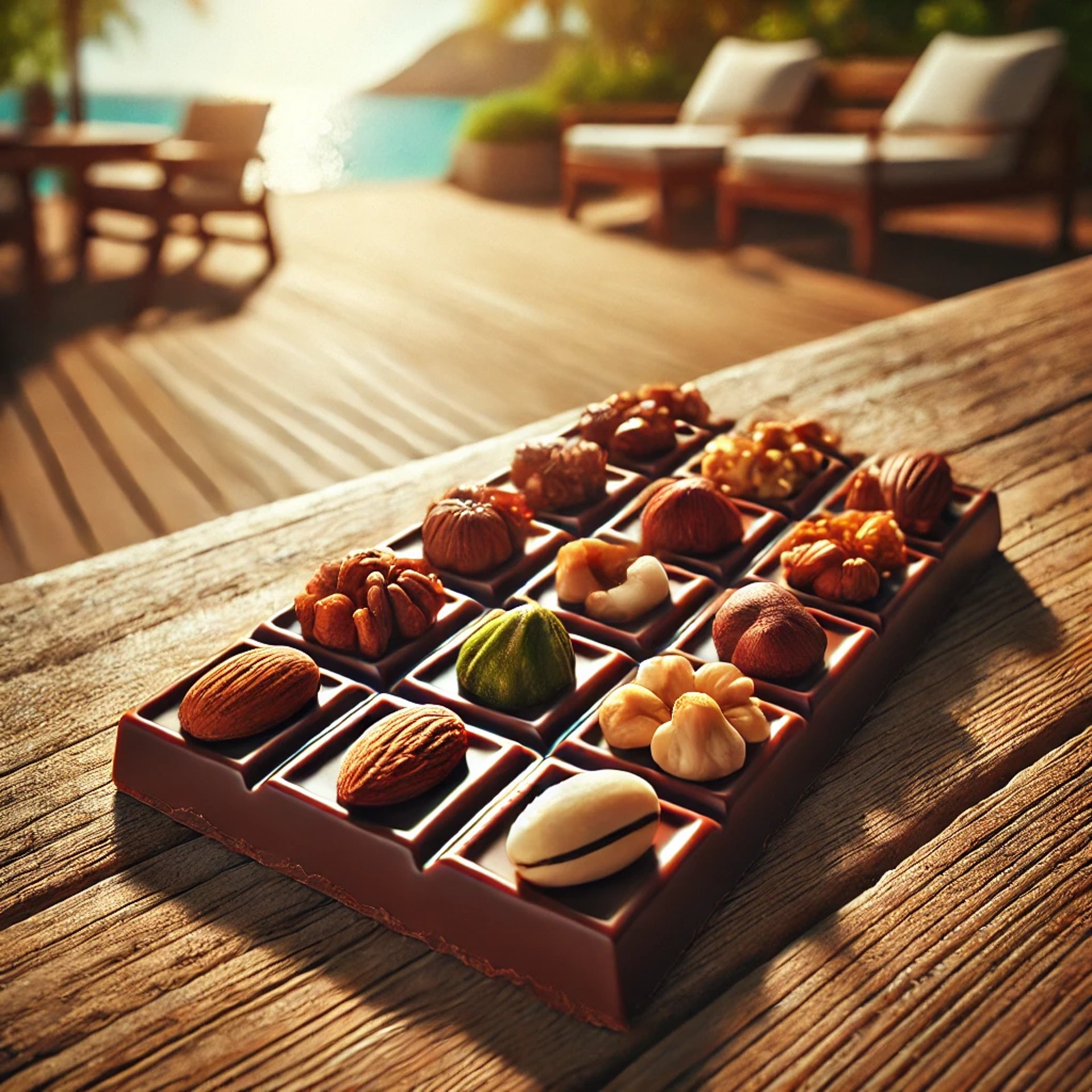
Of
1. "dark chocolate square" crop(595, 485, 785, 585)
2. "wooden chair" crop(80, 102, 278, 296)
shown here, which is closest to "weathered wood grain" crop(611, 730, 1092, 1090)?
"dark chocolate square" crop(595, 485, 785, 585)

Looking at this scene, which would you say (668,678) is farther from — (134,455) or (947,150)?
(947,150)

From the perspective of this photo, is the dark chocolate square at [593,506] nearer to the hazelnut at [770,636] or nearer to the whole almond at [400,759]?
the hazelnut at [770,636]

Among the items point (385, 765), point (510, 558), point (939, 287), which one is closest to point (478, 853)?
point (385, 765)

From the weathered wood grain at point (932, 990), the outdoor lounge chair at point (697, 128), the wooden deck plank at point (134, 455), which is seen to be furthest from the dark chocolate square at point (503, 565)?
the outdoor lounge chair at point (697, 128)

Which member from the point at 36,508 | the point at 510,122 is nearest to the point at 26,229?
the point at 36,508

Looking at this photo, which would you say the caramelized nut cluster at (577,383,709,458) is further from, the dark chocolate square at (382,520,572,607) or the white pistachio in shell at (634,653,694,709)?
the white pistachio in shell at (634,653,694,709)
